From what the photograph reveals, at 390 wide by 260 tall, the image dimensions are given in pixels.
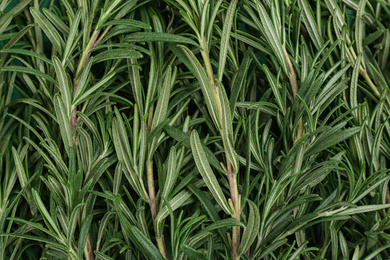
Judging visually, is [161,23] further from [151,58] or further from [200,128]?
[200,128]

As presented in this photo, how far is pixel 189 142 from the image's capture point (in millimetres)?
745

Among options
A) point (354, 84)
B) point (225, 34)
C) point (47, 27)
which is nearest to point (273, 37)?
point (225, 34)

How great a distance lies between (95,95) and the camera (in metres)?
0.79

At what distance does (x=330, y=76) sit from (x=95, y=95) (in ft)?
1.73

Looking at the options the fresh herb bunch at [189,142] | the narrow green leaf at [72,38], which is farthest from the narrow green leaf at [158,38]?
the narrow green leaf at [72,38]

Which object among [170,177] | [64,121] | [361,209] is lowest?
[361,209]

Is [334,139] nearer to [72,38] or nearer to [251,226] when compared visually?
[251,226]

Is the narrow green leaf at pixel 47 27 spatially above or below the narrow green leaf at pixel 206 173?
above

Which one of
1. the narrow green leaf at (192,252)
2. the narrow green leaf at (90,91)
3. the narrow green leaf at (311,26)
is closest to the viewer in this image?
the narrow green leaf at (192,252)

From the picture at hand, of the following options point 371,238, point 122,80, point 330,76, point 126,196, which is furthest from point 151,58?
point 371,238

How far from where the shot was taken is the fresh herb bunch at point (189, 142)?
2.43ft

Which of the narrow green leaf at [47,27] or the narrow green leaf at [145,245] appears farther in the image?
the narrow green leaf at [47,27]

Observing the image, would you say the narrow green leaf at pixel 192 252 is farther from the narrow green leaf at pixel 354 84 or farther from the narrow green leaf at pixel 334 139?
the narrow green leaf at pixel 354 84

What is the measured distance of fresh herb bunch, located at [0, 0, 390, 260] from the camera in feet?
2.43
